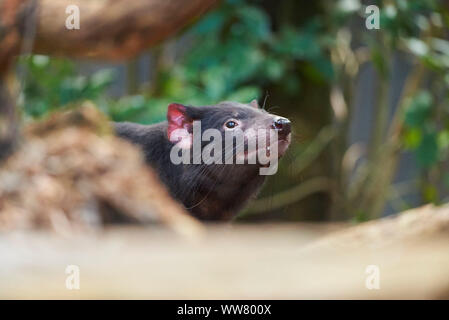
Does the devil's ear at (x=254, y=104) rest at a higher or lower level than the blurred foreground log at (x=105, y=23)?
lower

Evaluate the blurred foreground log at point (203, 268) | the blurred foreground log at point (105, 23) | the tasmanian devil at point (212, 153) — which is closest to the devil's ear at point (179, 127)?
the tasmanian devil at point (212, 153)

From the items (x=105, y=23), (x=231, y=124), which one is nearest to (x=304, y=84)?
(x=105, y=23)

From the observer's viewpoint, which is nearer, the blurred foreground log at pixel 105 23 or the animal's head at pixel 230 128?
the animal's head at pixel 230 128

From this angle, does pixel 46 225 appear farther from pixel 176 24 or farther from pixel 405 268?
pixel 405 268

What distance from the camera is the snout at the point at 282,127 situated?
1.81 feet

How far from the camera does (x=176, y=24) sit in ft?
2.72

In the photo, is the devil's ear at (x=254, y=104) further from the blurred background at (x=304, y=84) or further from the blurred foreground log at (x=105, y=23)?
the blurred foreground log at (x=105, y=23)

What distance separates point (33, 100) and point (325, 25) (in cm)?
68

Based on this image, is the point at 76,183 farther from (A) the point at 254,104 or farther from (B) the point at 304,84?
(B) the point at 304,84

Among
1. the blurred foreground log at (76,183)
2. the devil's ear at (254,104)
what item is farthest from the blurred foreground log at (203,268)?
the devil's ear at (254,104)

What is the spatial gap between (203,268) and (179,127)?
14 cm

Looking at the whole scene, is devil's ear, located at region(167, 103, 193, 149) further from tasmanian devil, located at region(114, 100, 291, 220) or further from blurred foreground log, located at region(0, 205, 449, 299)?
blurred foreground log, located at region(0, 205, 449, 299)

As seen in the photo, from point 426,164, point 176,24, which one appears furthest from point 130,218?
point 426,164

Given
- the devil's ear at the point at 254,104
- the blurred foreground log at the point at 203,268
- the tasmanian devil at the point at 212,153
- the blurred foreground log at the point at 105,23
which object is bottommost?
the blurred foreground log at the point at 203,268
